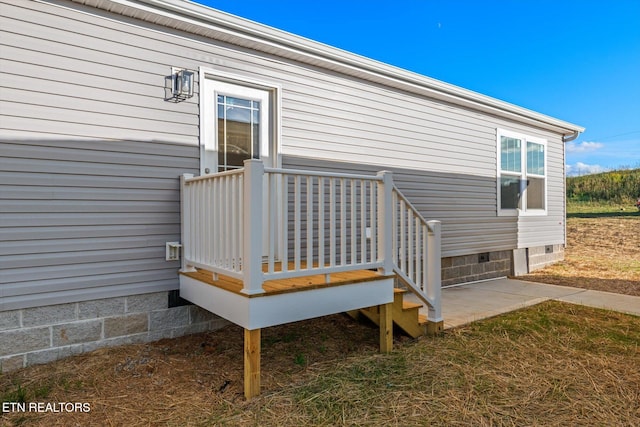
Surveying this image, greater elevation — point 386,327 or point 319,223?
point 319,223

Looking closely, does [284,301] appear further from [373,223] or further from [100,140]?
[100,140]

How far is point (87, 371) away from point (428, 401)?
2.37 metres

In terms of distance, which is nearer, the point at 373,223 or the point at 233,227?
the point at 233,227

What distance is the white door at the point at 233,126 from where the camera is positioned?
3750 mm

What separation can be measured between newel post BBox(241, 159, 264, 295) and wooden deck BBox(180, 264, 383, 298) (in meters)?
0.09

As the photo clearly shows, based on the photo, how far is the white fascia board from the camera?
333cm

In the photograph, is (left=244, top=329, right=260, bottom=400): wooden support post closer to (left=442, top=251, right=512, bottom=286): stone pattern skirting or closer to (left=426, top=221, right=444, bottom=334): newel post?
(left=426, top=221, right=444, bottom=334): newel post

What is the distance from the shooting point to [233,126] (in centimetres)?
390

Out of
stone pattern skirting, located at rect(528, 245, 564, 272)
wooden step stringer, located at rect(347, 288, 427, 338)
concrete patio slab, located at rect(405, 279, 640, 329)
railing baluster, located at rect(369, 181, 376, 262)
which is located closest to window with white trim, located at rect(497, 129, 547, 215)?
stone pattern skirting, located at rect(528, 245, 564, 272)

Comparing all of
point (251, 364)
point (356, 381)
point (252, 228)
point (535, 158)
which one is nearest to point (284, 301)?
point (251, 364)

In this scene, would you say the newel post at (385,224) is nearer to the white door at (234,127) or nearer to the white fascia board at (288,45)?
the white door at (234,127)

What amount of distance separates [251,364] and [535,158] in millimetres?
6721

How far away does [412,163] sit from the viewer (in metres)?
5.50

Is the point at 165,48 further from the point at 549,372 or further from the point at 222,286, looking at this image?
the point at 549,372
